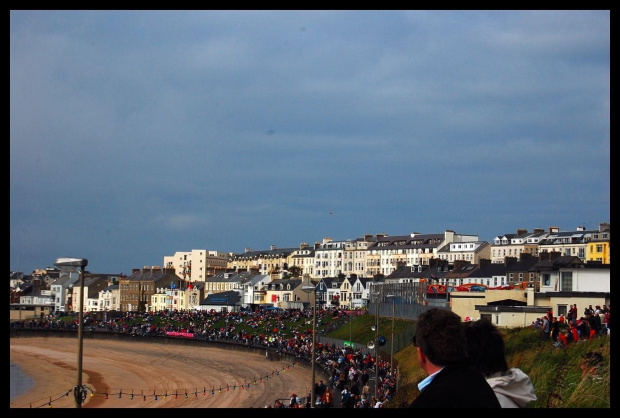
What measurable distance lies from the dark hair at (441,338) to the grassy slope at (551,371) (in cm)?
436

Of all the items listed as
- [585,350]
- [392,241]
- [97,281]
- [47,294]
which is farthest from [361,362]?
[47,294]

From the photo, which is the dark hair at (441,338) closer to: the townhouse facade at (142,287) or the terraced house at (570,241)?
the terraced house at (570,241)

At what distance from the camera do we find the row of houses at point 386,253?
381 feet

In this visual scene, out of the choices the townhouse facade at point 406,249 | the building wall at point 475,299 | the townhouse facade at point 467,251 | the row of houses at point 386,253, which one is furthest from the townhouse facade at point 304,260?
the building wall at point 475,299

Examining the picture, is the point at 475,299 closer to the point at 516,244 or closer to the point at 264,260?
the point at 516,244

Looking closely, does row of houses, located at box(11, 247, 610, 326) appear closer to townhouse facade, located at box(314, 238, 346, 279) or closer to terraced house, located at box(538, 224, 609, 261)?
townhouse facade, located at box(314, 238, 346, 279)

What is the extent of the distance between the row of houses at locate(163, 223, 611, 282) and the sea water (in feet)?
225

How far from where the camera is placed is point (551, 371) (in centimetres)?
1534

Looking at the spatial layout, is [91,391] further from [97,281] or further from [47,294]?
[47,294]

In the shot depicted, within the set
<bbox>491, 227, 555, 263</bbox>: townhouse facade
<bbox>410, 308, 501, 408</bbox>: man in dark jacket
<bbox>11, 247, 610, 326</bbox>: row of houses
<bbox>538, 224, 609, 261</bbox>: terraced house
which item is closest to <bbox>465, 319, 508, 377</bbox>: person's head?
<bbox>410, 308, 501, 408</bbox>: man in dark jacket

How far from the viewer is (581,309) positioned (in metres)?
33.4

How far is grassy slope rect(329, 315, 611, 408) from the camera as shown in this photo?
446 inches
